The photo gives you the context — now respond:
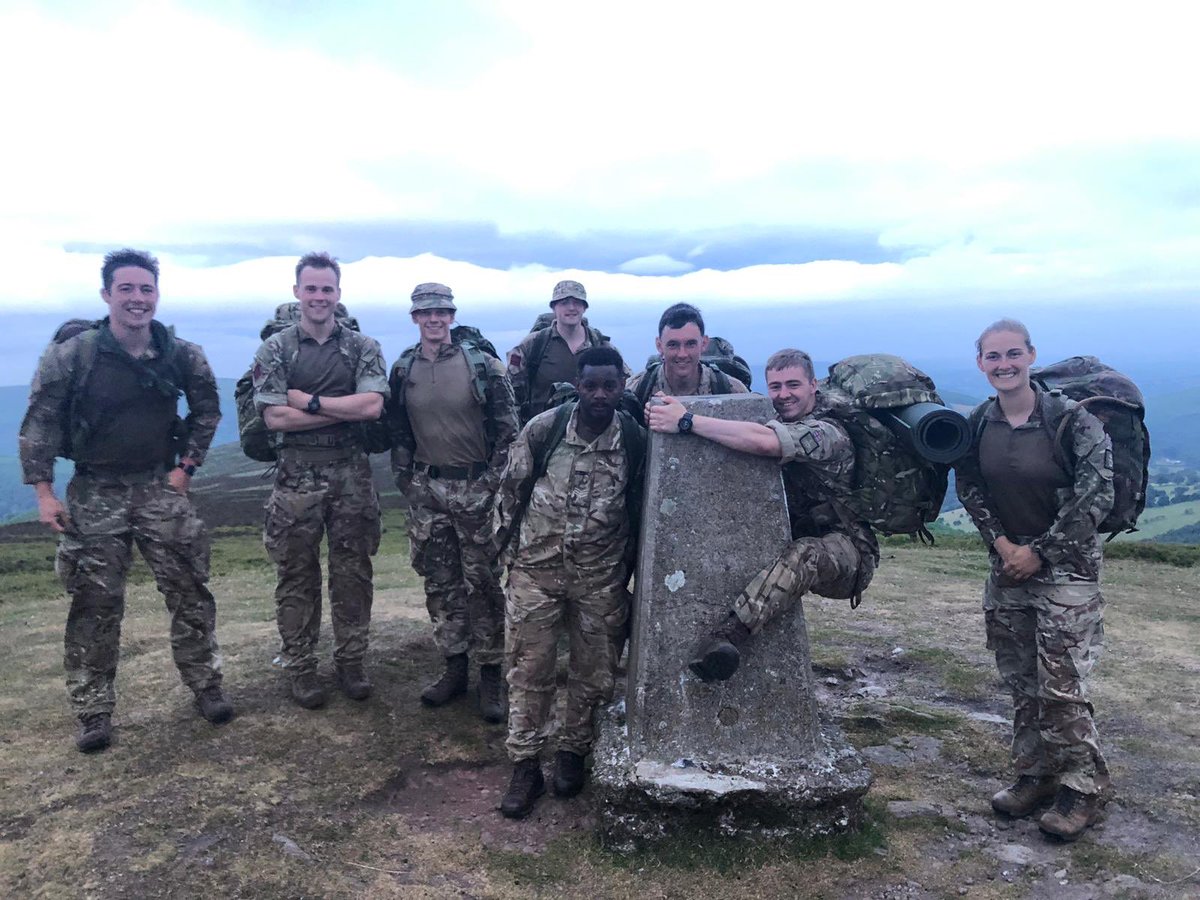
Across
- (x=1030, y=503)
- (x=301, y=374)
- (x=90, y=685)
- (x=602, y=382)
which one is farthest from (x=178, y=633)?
(x=1030, y=503)

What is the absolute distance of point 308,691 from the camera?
7.25 meters

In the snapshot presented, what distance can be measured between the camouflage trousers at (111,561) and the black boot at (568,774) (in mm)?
3285

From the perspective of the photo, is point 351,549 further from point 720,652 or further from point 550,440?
point 720,652

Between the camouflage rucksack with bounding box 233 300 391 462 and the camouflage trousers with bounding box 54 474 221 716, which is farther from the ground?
the camouflage rucksack with bounding box 233 300 391 462

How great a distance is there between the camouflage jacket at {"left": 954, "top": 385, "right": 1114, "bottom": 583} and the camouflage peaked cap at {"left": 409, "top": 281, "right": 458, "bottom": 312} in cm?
419

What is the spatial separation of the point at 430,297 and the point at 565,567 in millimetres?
2704

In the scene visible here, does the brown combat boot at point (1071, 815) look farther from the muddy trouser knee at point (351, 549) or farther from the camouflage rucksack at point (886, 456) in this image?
the muddy trouser knee at point (351, 549)

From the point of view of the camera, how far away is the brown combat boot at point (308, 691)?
23.7 ft

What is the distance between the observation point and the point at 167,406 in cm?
669

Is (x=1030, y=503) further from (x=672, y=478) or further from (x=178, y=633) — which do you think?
(x=178, y=633)

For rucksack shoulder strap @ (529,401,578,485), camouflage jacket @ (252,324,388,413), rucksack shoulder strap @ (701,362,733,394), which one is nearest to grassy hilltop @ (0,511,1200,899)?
rucksack shoulder strap @ (529,401,578,485)

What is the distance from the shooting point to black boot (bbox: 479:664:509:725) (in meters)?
7.14

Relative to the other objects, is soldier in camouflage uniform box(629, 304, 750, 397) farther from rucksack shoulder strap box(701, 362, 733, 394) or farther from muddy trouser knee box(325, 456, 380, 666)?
muddy trouser knee box(325, 456, 380, 666)

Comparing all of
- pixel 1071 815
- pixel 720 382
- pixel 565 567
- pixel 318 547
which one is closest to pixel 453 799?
pixel 565 567
